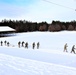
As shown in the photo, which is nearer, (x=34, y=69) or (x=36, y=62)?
(x=34, y=69)

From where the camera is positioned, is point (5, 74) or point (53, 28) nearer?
point (5, 74)

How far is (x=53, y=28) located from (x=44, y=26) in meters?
11.8

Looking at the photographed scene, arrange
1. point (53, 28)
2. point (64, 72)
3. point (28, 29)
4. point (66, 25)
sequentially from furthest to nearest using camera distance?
1. point (66, 25)
2. point (28, 29)
3. point (53, 28)
4. point (64, 72)

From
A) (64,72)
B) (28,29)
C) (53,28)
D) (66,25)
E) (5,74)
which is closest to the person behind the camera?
(5,74)

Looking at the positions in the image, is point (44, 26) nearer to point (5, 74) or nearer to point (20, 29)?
point (20, 29)

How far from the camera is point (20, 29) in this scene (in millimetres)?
87125

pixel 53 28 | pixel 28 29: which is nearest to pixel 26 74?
pixel 53 28

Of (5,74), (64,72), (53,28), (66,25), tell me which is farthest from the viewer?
(66,25)

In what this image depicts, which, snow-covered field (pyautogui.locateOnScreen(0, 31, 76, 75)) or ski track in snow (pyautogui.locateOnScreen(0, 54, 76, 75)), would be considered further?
snow-covered field (pyautogui.locateOnScreen(0, 31, 76, 75))

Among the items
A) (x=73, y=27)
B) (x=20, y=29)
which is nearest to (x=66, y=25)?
(x=73, y=27)

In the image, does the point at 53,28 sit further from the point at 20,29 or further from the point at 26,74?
the point at 26,74

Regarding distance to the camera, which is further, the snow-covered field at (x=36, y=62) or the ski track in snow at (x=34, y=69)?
the snow-covered field at (x=36, y=62)

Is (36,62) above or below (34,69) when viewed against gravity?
below

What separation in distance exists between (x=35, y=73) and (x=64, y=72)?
1.52 m
